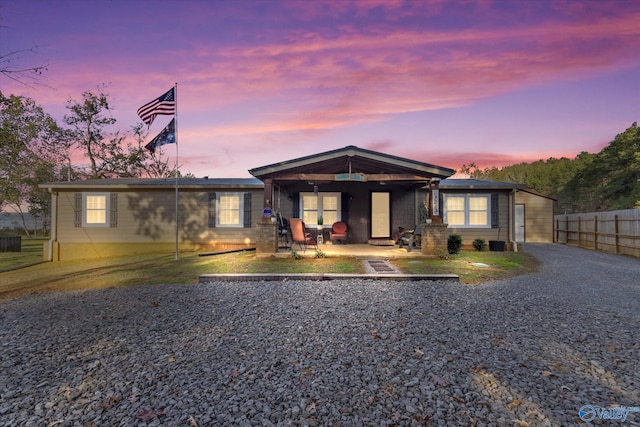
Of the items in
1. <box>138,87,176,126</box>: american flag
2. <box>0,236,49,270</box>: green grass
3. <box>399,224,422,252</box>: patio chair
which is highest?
<box>138,87,176,126</box>: american flag

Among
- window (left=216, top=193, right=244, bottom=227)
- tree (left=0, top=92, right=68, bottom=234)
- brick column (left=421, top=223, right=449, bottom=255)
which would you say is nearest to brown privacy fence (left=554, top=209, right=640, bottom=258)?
brick column (left=421, top=223, right=449, bottom=255)

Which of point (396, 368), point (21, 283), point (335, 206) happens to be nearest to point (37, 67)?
point (21, 283)

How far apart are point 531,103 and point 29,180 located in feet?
97.8

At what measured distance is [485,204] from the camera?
1318cm

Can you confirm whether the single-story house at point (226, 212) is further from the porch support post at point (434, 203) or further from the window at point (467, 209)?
the porch support post at point (434, 203)

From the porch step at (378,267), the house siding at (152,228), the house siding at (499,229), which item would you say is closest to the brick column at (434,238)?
the porch step at (378,267)

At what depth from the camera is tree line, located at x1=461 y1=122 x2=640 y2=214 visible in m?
23.7

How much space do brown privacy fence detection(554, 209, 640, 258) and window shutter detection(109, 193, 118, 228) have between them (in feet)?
67.6

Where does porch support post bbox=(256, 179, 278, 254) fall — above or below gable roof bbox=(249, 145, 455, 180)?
below

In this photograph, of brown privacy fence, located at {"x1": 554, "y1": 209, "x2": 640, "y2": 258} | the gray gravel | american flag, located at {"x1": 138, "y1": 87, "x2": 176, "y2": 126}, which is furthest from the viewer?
Answer: brown privacy fence, located at {"x1": 554, "y1": 209, "x2": 640, "y2": 258}

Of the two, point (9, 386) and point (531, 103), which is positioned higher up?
point (531, 103)

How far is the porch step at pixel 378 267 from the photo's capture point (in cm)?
735

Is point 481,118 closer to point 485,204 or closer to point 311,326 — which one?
point 485,204

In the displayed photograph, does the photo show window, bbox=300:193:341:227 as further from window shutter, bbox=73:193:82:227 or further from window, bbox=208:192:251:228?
window shutter, bbox=73:193:82:227
